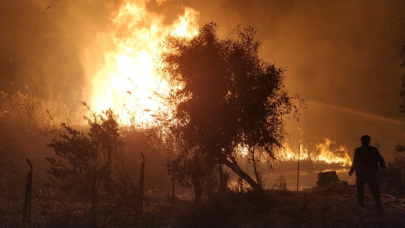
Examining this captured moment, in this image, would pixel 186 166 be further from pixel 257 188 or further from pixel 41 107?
pixel 41 107

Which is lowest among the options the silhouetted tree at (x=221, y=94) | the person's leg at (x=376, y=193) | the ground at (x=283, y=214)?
the ground at (x=283, y=214)

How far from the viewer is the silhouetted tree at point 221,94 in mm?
11930

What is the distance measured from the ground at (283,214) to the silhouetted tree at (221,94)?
1.86m

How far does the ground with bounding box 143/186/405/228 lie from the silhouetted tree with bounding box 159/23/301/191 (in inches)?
73.4

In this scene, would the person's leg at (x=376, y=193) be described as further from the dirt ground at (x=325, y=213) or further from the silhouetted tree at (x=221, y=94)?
the silhouetted tree at (x=221, y=94)

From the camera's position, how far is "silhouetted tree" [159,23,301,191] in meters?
11.9

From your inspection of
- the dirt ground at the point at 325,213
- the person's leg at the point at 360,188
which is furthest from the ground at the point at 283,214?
the person's leg at the point at 360,188

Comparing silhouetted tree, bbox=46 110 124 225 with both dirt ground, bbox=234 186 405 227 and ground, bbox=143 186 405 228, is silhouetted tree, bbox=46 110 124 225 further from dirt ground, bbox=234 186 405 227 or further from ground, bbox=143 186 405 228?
dirt ground, bbox=234 186 405 227

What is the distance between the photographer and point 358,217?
33.6 ft

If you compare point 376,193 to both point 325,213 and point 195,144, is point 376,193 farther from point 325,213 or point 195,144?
point 195,144

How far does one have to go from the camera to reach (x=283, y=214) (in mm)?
11102

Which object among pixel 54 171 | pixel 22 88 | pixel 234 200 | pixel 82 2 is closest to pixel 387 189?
pixel 234 200

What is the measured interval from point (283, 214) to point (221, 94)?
14.0ft

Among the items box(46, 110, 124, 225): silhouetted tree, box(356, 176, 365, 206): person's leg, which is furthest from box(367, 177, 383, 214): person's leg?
box(46, 110, 124, 225): silhouetted tree
